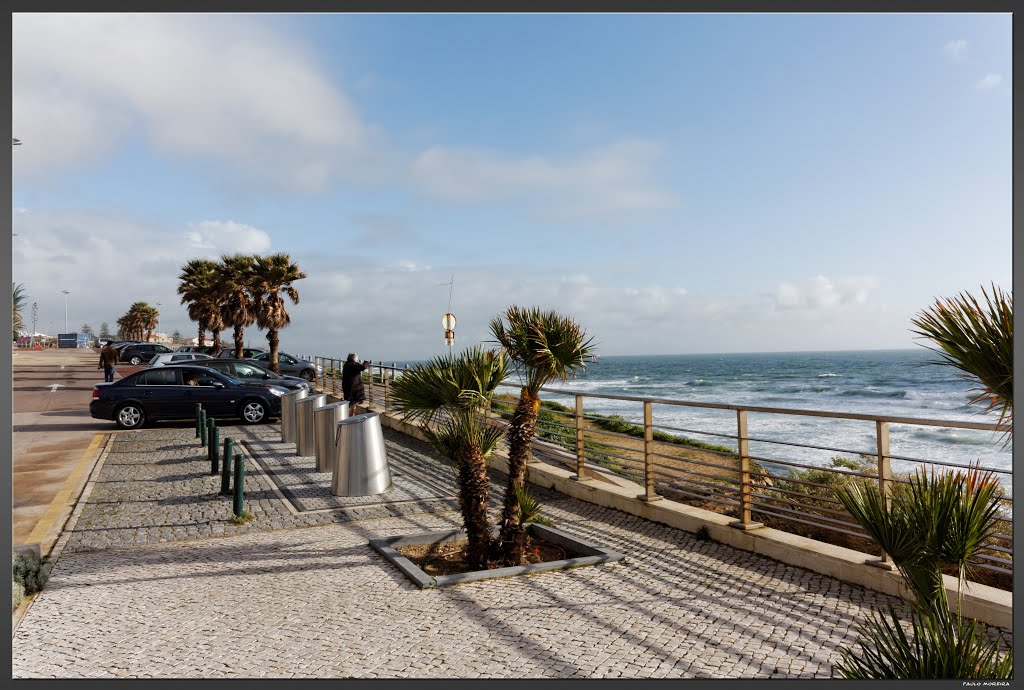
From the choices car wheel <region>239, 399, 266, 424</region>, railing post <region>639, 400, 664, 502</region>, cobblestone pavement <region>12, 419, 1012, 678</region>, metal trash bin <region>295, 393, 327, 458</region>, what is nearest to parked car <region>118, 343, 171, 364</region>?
car wheel <region>239, 399, 266, 424</region>

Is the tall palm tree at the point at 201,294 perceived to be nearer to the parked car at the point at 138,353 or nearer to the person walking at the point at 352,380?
the parked car at the point at 138,353

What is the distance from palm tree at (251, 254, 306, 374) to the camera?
1385 inches

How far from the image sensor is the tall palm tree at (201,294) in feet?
166

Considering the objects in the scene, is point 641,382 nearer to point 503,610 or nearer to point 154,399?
point 154,399

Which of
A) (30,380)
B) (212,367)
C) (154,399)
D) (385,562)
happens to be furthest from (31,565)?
(30,380)

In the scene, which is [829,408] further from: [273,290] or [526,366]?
[526,366]

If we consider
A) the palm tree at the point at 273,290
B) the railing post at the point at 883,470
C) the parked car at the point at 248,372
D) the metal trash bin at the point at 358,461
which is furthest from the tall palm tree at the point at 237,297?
the railing post at the point at 883,470

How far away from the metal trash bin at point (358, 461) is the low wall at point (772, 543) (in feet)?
6.86

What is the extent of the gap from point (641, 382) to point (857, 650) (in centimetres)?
7779

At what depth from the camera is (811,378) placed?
3034 inches

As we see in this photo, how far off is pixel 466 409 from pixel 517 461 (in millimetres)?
684

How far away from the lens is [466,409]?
5.95 m

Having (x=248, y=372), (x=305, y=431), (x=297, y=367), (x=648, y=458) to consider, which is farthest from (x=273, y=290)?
(x=648, y=458)

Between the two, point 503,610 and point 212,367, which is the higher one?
point 212,367
